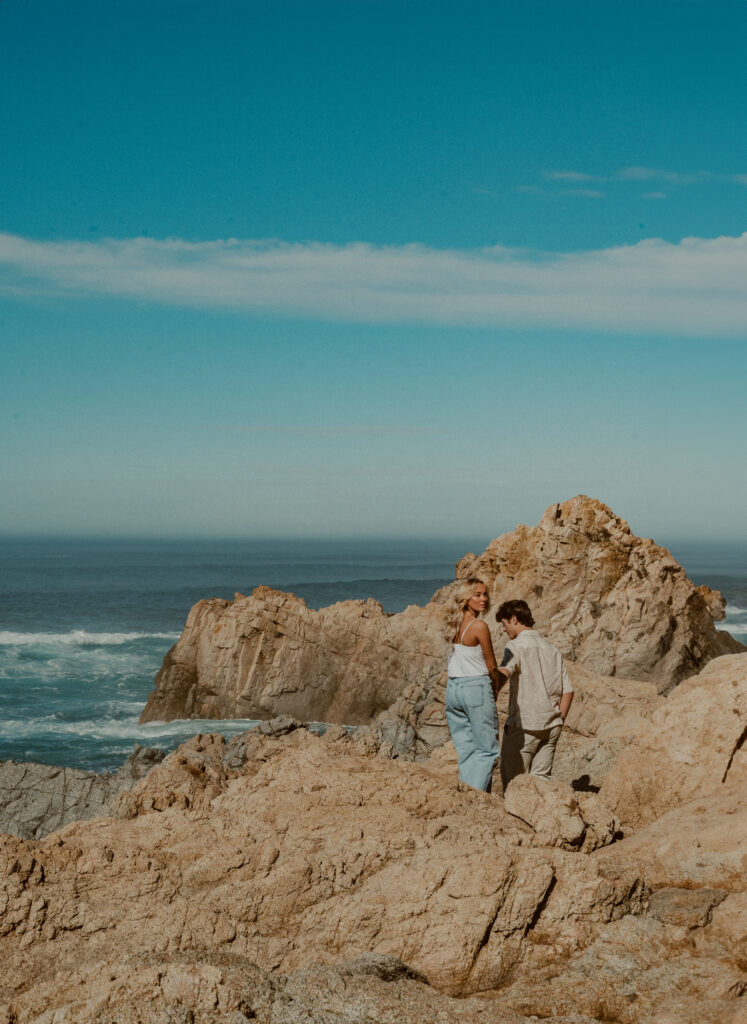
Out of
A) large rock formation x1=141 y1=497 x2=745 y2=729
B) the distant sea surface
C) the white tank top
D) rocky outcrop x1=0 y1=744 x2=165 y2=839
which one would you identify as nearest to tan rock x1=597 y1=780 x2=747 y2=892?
the white tank top

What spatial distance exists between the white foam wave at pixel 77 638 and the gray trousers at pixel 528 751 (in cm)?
4881

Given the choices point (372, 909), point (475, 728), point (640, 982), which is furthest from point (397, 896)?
point (475, 728)

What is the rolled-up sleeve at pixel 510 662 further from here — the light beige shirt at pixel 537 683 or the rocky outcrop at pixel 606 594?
the rocky outcrop at pixel 606 594

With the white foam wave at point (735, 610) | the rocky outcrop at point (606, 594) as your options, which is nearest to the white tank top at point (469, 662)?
the rocky outcrop at point (606, 594)

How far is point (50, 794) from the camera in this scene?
52.9 ft

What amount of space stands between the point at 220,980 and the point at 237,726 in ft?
92.2

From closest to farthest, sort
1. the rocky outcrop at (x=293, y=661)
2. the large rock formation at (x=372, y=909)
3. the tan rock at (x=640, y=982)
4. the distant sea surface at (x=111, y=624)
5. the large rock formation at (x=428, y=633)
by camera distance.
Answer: the large rock formation at (x=372, y=909) < the tan rock at (x=640, y=982) < the large rock formation at (x=428, y=633) < the distant sea surface at (x=111, y=624) < the rocky outcrop at (x=293, y=661)

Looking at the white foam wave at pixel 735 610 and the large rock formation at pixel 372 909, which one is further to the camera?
the white foam wave at pixel 735 610

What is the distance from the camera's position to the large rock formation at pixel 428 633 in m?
28.6

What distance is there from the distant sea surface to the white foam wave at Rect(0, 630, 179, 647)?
0.21 ft

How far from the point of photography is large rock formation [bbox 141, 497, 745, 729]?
28.6 m

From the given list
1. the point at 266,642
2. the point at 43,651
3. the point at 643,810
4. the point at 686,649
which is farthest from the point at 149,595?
the point at 643,810

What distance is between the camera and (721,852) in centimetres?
476

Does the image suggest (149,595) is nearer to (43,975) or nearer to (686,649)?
(686,649)
